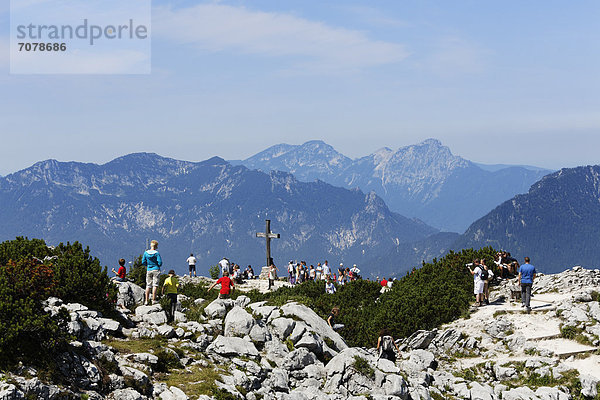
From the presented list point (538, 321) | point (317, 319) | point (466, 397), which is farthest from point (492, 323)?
point (317, 319)

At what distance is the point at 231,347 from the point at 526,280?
16.1 meters

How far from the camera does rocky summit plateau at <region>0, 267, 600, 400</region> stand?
573 inches

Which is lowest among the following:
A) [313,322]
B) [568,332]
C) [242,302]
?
[568,332]

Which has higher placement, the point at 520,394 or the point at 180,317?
the point at 180,317

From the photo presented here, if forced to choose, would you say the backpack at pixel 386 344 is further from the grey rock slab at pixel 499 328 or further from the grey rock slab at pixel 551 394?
the grey rock slab at pixel 499 328

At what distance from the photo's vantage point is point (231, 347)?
58.9 ft

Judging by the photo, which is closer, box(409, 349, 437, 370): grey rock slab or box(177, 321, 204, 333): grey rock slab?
box(177, 321, 204, 333): grey rock slab

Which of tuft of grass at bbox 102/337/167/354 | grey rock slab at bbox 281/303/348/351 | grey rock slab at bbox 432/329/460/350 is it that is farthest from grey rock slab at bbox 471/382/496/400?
tuft of grass at bbox 102/337/167/354

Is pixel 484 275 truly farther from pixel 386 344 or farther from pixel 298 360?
pixel 298 360

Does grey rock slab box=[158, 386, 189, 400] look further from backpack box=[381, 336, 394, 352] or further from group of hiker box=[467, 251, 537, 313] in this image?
group of hiker box=[467, 251, 537, 313]

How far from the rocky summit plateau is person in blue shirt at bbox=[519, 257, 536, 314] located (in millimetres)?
570

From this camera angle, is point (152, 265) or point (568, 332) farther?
point (568, 332)

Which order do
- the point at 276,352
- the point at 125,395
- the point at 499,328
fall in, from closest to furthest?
1. the point at 125,395
2. the point at 276,352
3. the point at 499,328

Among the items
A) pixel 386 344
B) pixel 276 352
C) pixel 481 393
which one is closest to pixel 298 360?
pixel 276 352
